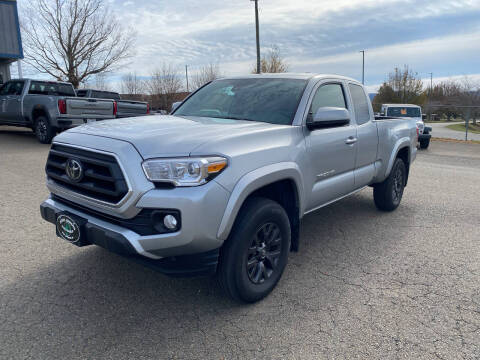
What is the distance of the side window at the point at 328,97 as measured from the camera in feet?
13.0

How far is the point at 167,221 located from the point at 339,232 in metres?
2.87

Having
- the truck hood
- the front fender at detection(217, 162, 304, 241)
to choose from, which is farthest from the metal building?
the front fender at detection(217, 162, 304, 241)

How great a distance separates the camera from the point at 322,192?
384cm

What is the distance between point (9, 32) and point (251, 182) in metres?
20.2

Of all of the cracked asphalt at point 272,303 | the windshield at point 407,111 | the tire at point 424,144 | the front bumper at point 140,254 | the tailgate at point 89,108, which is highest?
the tailgate at point 89,108

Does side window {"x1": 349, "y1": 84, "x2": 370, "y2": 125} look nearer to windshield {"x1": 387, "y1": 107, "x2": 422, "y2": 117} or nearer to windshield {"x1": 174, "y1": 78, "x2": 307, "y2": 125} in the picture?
windshield {"x1": 174, "y1": 78, "x2": 307, "y2": 125}

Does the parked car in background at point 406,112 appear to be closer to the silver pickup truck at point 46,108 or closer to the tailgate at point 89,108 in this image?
the tailgate at point 89,108

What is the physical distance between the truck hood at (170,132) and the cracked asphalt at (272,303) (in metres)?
1.26

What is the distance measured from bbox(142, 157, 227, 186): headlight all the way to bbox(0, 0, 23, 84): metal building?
19.5 metres

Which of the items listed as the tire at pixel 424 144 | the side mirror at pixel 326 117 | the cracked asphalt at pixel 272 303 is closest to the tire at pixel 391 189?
the cracked asphalt at pixel 272 303

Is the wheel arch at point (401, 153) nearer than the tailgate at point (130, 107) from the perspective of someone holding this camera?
Yes

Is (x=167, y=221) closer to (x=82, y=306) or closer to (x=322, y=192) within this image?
(x=82, y=306)

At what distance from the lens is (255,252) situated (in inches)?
121

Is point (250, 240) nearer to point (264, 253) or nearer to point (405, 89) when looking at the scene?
point (264, 253)
